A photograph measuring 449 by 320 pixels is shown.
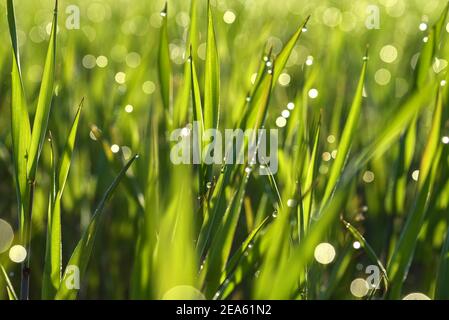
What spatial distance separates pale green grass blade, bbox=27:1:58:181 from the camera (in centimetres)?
59

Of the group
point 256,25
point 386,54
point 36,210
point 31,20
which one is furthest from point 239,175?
point 31,20

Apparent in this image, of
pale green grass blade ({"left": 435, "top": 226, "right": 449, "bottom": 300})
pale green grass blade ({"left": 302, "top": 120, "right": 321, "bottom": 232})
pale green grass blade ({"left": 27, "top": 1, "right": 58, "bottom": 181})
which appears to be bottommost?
pale green grass blade ({"left": 435, "top": 226, "right": 449, "bottom": 300})

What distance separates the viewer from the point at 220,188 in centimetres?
57

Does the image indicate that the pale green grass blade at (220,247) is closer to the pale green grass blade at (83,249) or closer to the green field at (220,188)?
the green field at (220,188)

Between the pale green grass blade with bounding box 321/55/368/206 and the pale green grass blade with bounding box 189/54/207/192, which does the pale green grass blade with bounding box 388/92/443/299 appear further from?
the pale green grass blade with bounding box 189/54/207/192

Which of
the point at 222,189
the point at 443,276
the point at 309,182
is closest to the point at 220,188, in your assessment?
the point at 222,189

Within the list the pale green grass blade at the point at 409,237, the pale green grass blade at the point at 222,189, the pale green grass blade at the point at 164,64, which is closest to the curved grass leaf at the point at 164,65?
the pale green grass blade at the point at 164,64

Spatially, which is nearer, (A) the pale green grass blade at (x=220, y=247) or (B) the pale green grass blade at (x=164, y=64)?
(A) the pale green grass blade at (x=220, y=247)

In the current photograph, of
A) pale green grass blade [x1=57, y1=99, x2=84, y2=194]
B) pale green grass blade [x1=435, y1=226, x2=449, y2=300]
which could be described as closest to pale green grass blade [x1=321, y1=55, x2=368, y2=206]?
pale green grass blade [x1=435, y1=226, x2=449, y2=300]

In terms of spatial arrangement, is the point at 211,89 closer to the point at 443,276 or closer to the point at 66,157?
the point at 66,157

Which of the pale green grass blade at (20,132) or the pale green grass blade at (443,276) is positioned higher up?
the pale green grass blade at (20,132)

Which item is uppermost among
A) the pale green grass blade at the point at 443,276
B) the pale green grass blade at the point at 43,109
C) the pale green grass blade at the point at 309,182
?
the pale green grass blade at the point at 43,109

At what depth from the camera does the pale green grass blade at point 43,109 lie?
59 cm

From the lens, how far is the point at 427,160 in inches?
26.0
